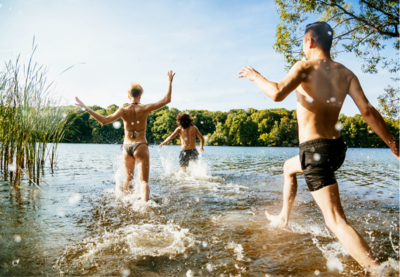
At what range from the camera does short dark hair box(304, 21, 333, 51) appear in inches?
100

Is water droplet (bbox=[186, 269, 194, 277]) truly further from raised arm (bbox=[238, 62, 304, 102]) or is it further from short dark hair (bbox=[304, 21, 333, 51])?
short dark hair (bbox=[304, 21, 333, 51])

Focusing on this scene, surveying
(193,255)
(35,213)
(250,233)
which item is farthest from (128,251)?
(35,213)

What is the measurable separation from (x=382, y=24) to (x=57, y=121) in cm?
1201

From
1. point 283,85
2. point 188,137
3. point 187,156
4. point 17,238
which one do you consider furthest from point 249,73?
point 187,156

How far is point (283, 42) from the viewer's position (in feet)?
30.6

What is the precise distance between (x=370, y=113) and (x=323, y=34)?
97 cm

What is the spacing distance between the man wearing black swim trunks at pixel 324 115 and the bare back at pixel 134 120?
3.14 metres

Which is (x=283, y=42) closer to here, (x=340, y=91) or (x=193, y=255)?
(x=340, y=91)

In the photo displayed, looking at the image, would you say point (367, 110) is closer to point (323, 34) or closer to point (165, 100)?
point (323, 34)

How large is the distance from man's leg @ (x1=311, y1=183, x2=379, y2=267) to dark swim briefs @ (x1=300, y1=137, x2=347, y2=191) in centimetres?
8

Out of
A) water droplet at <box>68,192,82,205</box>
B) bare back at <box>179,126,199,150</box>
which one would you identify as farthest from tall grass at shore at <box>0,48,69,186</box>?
bare back at <box>179,126,199,150</box>

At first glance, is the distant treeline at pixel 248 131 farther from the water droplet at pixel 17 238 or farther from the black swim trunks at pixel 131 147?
the water droplet at pixel 17 238

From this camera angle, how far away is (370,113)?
7.78 feet

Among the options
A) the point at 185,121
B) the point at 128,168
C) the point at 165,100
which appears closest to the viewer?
the point at 165,100
